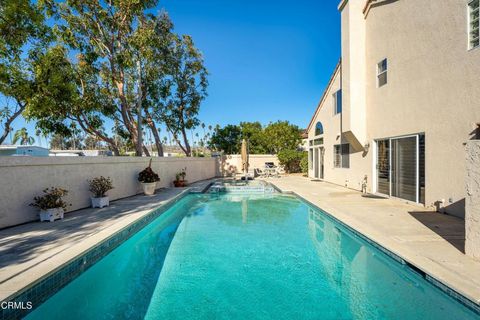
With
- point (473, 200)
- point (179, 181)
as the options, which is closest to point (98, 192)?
point (179, 181)

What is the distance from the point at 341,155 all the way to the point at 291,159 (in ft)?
35.3

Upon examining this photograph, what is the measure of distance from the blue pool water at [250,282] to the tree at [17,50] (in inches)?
274

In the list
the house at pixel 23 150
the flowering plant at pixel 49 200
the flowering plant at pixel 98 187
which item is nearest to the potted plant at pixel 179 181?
the flowering plant at pixel 98 187

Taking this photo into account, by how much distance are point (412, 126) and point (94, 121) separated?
1365 cm

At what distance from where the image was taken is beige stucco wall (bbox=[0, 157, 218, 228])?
604cm

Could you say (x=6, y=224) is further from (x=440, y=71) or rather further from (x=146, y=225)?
(x=440, y=71)

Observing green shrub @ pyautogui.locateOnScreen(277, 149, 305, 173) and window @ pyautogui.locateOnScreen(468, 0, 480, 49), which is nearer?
window @ pyautogui.locateOnScreen(468, 0, 480, 49)

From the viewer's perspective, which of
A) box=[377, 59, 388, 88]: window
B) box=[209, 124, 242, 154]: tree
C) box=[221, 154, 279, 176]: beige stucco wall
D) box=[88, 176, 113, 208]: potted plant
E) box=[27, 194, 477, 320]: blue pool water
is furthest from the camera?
box=[209, 124, 242, 154]: tree

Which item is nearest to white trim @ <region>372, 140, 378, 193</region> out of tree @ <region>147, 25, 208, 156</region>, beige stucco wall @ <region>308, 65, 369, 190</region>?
beige stucco wall @ <region>308, 65, 369, 190</region>

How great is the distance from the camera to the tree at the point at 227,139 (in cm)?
4197

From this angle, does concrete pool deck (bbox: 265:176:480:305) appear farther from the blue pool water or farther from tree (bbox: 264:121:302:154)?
tree (bbox: 264:121:302:154)

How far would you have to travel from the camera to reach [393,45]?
8914mm

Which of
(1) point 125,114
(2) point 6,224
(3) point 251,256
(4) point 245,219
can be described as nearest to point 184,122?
(1) point 125,114

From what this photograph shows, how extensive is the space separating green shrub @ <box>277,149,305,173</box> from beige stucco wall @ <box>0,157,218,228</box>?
49.5ft
